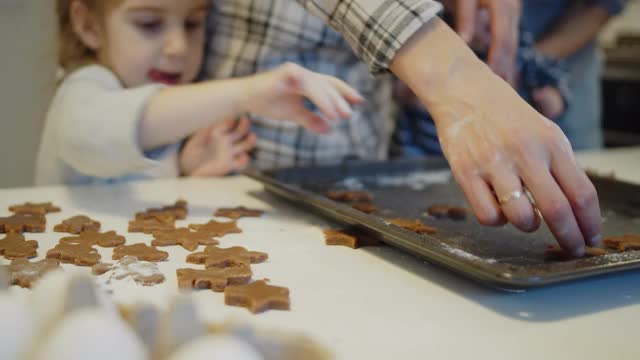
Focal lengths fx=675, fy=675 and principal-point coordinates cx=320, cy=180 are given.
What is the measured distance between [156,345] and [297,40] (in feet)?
3.29

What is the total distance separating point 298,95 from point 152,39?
0.43 m

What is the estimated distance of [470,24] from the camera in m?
1.22

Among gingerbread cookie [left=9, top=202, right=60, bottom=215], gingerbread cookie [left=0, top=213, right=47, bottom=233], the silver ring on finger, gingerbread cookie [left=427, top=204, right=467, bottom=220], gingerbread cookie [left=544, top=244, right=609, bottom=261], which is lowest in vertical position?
gingerbread cookie [left=9, top=202, right=60, bottom=215]

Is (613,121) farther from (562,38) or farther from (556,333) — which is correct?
(556,333)

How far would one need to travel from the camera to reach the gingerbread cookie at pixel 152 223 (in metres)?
0.84

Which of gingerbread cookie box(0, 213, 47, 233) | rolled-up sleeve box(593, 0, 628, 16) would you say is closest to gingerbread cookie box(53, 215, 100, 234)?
gingerbread cookie box(0, 213, 47, 233)

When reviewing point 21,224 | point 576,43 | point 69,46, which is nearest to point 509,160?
point 21,224

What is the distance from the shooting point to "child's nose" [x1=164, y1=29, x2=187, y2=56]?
1.26m

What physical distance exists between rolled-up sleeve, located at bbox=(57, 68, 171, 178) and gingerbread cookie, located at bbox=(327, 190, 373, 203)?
11.4 inches

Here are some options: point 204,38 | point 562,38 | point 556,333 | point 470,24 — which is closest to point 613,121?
point 562,38

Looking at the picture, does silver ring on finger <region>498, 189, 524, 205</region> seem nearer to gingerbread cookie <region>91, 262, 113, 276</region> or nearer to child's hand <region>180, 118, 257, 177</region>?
gingerbread cookie <region>91, 262, 113, 276</region>

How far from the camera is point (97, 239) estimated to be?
0.78m

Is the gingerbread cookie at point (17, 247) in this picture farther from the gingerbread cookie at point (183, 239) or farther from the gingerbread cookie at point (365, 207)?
the gingerbread cookie at point (365, 207)

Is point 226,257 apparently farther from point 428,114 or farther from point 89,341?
point 428,114
